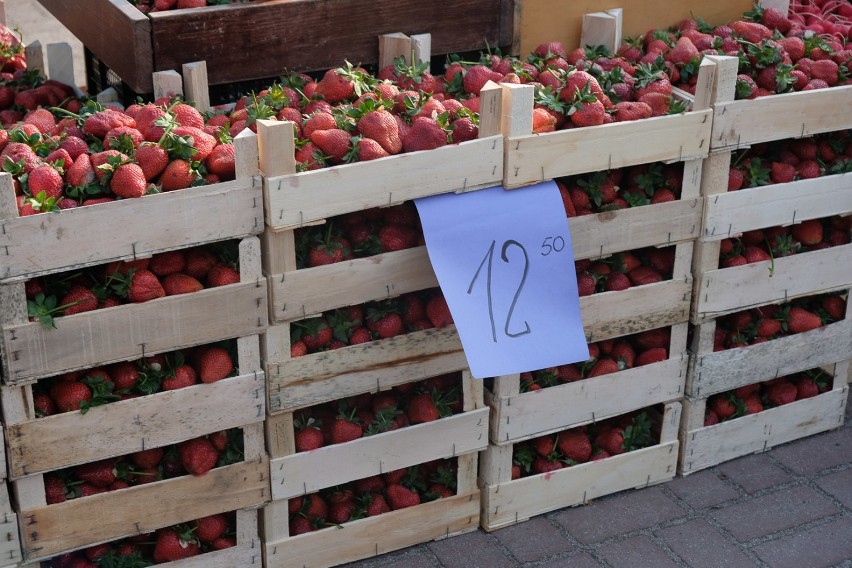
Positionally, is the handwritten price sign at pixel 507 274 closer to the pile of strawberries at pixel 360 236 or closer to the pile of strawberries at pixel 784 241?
the pile of strawberries at pixel 360 236

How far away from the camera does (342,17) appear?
11.4ft

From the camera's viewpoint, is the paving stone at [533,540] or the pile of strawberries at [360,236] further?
the paving stone at [533,540]

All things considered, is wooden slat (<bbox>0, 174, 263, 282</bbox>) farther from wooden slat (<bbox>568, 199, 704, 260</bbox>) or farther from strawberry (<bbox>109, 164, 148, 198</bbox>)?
wooden slat (<bbox>568, 199, 704, 260</bbox>)

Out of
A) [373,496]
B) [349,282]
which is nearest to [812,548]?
[373,496]

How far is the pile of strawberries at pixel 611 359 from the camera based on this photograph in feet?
11.2

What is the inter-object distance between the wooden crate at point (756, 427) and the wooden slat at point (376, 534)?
0.77 m

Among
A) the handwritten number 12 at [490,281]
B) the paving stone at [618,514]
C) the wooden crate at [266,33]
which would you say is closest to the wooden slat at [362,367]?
the handwritten number 12 at [490,281]

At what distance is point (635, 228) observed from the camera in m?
3.29

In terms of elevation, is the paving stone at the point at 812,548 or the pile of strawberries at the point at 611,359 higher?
the pile of strawberries at the point at 611,359

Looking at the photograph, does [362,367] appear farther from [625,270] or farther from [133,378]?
[625,270]

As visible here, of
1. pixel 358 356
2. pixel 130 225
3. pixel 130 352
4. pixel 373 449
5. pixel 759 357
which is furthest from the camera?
pixel 759 357

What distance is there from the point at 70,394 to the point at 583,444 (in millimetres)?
1584

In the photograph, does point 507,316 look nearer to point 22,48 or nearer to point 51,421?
point 51,421

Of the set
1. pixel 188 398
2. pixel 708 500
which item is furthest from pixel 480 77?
pixel 708 500
